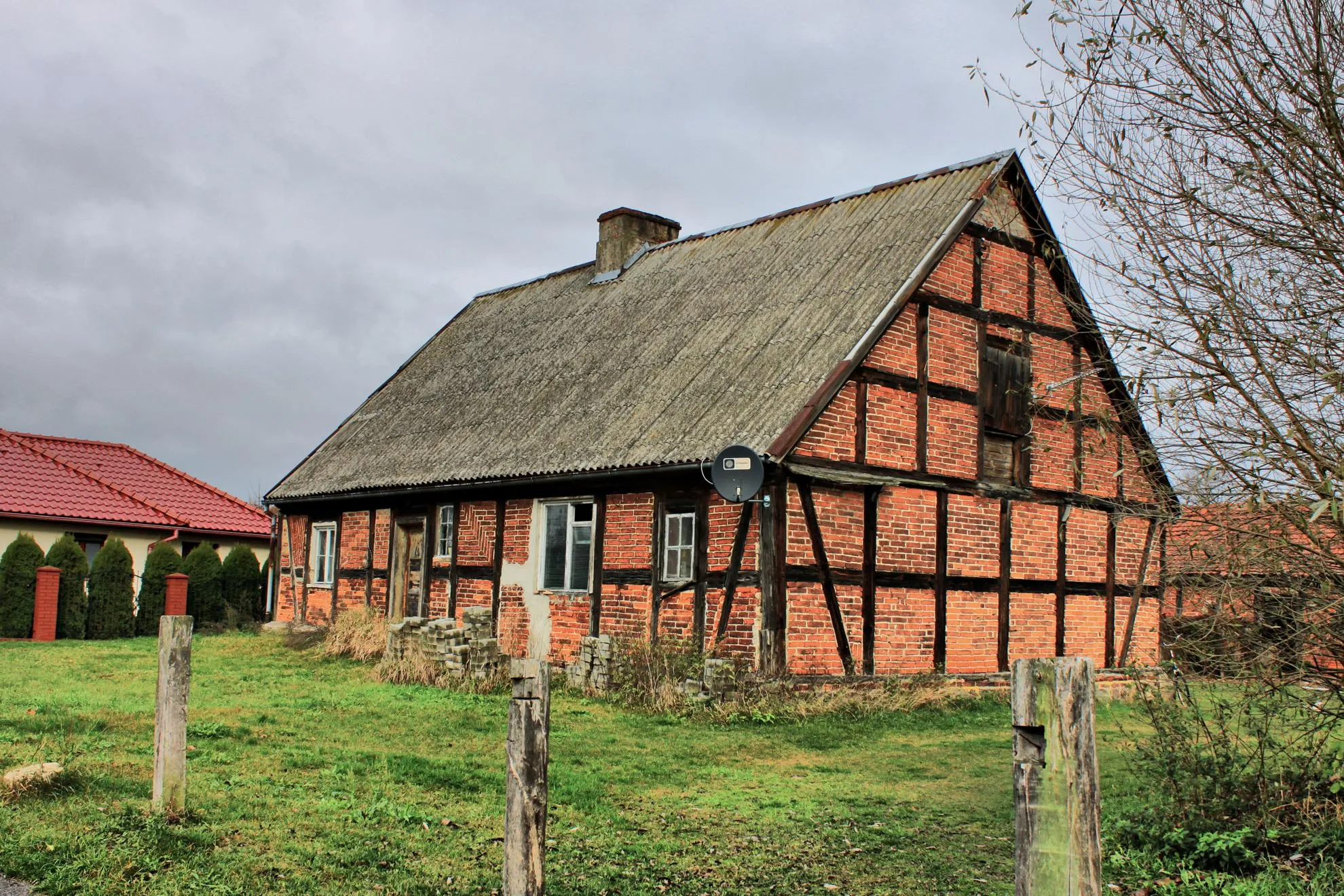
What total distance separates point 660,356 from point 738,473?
4818 millimetres

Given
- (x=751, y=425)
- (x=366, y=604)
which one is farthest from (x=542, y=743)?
(x=366, y=604)

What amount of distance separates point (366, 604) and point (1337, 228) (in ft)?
54.2

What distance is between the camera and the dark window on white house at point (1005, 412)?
15734mm

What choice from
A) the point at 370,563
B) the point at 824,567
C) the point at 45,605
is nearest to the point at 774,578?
the point at 824,567

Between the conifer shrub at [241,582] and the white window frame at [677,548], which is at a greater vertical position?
the white window frame at [677,548]

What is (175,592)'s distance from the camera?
23.6 m

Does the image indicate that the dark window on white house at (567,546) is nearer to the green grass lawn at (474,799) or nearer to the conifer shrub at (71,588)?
the green grass lawn at (474,799)

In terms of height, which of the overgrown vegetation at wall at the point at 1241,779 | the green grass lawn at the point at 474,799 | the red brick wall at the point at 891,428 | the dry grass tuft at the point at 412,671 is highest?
the red brick wall at the point at 891,428

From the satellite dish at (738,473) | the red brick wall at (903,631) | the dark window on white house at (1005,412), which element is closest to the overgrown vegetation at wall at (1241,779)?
the satellite dish at (738,473)

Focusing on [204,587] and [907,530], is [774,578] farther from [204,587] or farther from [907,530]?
[204,587]

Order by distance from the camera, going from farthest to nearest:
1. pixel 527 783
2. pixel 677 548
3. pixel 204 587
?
pixel 204 587 < pixel 677 548 < pixel 527 783

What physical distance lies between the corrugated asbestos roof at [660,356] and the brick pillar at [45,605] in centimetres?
424

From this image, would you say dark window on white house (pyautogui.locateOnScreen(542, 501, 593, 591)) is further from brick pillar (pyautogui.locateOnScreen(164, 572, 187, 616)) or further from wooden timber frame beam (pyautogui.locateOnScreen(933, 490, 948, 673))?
brick pillar (pyautogui.locateOnScreen(164, 572, 187, 616))

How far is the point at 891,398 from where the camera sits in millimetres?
14531
